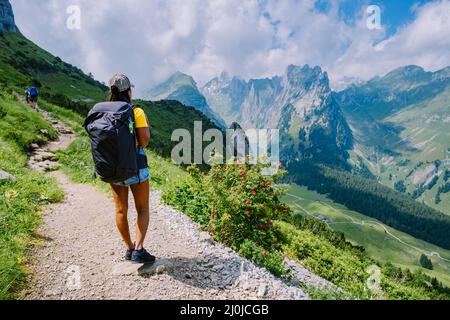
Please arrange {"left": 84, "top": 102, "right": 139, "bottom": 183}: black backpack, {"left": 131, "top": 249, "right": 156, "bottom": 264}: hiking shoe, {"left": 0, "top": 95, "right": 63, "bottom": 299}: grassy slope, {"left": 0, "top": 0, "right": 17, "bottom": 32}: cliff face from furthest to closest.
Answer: {"left": 0, "top": 0, "right": 17, "bottom": 32}: cliff face → {"left": 131, "top": 249, "right": 156, "bottom": 264}: hiking shoe → {"left": 0, "top": 95, "right": 63, "bottom": 299}: grassy slope → {"left": 84, "top": 102, "right": 139, "bottom": 183}: black backpack

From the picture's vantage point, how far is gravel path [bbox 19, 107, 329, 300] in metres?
6.42

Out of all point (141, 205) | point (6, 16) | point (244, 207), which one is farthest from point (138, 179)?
point (6, 16)

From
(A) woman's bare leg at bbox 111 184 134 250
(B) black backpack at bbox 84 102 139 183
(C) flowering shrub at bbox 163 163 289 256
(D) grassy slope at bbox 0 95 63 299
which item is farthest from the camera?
(C) flowering shrub at bbox 163 163 289 256

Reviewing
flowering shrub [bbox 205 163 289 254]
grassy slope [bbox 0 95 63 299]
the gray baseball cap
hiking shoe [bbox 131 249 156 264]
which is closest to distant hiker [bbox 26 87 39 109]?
grassy slope [bbox 0 95 63 299]

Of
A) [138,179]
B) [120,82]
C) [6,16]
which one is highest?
[6,16]

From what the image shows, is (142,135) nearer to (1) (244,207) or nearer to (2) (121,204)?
(2) (121,204)

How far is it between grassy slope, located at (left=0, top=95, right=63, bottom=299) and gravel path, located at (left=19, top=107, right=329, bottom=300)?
1.17ft

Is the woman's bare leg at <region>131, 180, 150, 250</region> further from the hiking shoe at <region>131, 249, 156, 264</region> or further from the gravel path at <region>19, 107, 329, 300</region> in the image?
the gravel path at <region>19, 107, 329, 300</region>

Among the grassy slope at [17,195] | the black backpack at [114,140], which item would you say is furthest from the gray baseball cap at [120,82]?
the grassy slope at [17,195]

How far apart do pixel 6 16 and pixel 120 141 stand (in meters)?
159

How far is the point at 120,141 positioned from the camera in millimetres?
5930

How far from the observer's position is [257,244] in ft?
32.0
